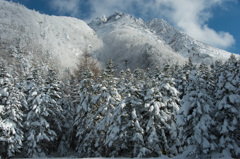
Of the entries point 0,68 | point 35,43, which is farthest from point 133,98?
Answer: point 35,43

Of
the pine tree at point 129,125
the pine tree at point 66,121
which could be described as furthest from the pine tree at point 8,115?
the pine tree at point 129,125

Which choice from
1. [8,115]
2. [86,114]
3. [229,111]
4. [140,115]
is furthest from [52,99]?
[229,111]

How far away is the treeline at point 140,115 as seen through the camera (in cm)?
1722

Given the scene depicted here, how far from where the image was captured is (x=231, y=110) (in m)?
16.9

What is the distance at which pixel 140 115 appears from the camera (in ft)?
74.0

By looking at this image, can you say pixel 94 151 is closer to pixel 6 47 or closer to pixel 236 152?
pixel 236 152

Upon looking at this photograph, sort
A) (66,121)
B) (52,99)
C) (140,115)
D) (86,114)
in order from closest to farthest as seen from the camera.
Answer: (140,115) < (86,114) < (52,99) < (66,121)

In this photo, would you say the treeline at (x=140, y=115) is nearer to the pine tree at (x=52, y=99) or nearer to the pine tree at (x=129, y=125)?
the pine tree at (x=129, y=125)

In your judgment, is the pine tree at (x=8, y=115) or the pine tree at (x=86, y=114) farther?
the pine tree at (x=86, y=114)

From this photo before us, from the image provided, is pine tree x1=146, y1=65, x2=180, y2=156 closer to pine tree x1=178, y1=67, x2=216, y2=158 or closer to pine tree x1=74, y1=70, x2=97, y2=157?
pine tree x1=178, y1=67, x2=216, y2=158

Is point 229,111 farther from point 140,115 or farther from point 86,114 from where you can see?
point 86,114

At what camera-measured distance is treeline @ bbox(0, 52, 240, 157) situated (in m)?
17.2

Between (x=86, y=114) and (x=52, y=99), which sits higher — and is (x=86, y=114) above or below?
below

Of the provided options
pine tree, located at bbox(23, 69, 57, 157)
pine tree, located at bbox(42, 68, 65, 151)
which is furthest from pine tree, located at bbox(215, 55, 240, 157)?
pine tree, located at bbox(42, 68, 65, 151)
